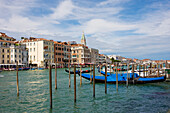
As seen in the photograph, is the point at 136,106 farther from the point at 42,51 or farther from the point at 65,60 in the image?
the point at 65,60

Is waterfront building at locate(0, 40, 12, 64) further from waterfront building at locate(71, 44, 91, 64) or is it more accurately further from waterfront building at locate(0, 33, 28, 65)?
waterfront building at locate(71, 44, 91, 64)

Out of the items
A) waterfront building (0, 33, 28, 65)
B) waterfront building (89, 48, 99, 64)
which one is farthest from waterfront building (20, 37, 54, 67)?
waterfront building (89, 48, 99, 64)

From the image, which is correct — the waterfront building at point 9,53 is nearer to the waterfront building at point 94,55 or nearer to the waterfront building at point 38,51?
the waterfront building at point 38,51

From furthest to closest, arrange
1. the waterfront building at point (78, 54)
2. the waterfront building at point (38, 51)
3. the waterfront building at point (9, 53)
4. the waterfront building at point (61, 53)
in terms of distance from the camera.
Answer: the waterfront building at point (78, 54)
the waterfront building at point (61, 53)
the waterfront building at point (38, 51)
the waterfront building at point (9, 53)

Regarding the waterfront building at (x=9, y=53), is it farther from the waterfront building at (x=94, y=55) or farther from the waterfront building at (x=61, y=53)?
the waterfront building at (x=94, y=55)

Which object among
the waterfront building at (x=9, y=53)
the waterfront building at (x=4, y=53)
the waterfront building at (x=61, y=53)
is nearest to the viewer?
the waterfront building at (x=4, y=53)

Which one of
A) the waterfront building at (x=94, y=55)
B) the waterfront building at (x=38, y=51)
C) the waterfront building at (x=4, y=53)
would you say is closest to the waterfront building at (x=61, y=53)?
the waterfront building at (x=38, y=51)

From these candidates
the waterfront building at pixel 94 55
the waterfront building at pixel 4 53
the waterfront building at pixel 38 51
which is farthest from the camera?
the waterfront building at pixel 94 55

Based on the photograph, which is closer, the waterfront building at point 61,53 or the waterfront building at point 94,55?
the waterfront building at point 61,53

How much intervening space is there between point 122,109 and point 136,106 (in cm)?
113

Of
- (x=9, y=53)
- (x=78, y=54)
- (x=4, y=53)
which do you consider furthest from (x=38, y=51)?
(x=78, y=54)

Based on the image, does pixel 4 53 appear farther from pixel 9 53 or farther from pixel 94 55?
pixel 94 55

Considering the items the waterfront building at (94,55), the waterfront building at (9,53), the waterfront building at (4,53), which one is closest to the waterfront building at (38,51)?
the waterfront building at (9,53)

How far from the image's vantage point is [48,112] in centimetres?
912
